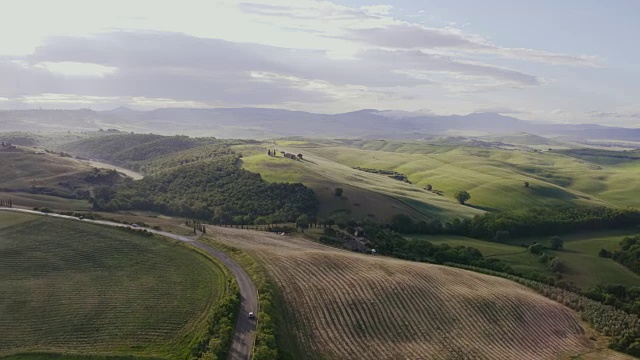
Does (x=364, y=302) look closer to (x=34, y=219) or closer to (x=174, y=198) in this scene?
(x=34, y=219)

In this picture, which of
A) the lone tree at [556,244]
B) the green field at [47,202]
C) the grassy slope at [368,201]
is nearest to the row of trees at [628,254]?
the lone tree at [556,244]

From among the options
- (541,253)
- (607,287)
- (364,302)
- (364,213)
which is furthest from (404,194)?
(364,302)

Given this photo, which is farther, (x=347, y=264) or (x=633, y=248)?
(x=633, y=248)

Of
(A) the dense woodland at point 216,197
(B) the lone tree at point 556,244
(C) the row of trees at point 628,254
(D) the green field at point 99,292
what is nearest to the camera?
→ (D) the green field at point 99,292

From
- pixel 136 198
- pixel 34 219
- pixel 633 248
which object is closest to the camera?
pixel 34 219

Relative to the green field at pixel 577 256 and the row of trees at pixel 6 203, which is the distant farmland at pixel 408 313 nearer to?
the green field at pixel 577 256

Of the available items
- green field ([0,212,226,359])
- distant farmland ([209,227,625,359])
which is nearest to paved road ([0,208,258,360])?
green field ([0,212,226,359])

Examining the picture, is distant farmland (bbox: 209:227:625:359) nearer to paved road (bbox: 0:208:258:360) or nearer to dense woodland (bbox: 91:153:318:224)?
paved road (bbox: 0:208:258:360)
